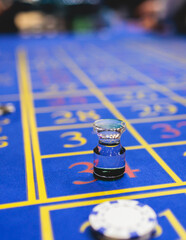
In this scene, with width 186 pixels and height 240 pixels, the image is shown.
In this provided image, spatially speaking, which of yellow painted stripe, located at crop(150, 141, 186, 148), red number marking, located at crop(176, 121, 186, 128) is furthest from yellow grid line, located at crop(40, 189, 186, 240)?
red number marking, located at crop(176, 121, 186, 128)

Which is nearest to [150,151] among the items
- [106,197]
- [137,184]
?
[137,184]

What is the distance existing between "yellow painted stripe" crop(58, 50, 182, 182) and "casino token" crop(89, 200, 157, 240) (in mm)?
683

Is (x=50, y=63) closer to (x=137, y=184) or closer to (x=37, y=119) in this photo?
(x=37, y=119)

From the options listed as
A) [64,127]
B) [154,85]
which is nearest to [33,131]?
[64,127]

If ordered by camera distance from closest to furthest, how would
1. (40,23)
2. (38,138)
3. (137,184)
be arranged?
(137,184), (38,138), (40,23)

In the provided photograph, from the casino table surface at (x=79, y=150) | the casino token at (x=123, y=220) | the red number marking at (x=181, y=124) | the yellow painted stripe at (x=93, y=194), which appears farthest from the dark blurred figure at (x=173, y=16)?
the casino token at (x=123, y=220)

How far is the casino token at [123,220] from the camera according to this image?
163 cm

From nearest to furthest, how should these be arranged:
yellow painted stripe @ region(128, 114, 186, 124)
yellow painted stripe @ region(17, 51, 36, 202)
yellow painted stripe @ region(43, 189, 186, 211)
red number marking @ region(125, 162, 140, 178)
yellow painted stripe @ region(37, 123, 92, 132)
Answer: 1. yellow painted stripe @ region(43, 189, 186, 211)
2. yellow painted stripe @ region(17, 51, 36, 202)
3. red number marking @ region(125, 162, 140, 178)
4. yellow painted stripe @ region(37, 123, 92, 132)
5. yellow painted stripe @ region(128, 114, 186, 124)

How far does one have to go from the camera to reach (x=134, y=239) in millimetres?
1617

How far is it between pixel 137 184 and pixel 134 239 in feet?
2.37

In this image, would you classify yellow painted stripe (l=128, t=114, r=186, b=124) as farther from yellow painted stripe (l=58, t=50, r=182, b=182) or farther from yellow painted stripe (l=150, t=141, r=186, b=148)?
yellow painted stripe (l=150, t=141, r=186, b=148)

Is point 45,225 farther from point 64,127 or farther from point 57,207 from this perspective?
point 64,127

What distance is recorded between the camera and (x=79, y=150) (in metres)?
2.97

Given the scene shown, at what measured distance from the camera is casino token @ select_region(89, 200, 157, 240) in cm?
163
